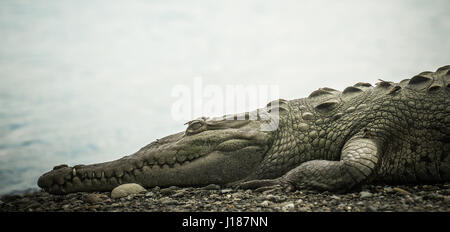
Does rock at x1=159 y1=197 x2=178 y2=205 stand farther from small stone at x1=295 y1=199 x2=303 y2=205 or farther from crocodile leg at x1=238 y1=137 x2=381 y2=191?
small stone at x1=295 y1=199 x2=303 y2=205

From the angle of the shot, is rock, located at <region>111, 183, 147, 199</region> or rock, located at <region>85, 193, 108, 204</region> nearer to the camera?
rock, located at <region>85, 193, 108, 204</region>

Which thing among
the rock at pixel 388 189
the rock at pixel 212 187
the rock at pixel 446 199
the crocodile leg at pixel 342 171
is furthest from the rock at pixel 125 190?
the rock at pixel 446 199

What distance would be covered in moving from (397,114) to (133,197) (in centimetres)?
302

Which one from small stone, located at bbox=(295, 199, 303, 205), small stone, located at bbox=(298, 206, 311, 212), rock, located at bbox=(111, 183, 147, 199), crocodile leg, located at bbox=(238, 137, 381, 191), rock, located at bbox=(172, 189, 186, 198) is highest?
crocodile leg, located at bbox=(238, 137, 381, 191)

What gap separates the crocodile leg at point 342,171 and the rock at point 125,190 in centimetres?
136

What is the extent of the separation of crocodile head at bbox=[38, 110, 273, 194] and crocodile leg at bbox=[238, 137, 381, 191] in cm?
48

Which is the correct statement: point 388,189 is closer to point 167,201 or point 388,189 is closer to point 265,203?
point 265,203

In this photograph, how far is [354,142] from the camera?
2910 mm

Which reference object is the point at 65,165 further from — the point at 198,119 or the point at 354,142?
the point at 354,142

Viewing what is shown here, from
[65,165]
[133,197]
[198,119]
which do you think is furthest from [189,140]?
[65,165]

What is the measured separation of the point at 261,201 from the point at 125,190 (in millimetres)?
1512

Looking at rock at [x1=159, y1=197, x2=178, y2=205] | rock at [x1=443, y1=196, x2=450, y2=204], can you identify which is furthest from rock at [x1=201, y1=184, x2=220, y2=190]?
rock at [x1=443, y1=196, x2=450, y2=204]

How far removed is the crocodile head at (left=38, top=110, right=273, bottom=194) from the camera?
10.6ft

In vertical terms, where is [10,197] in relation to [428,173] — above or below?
below
